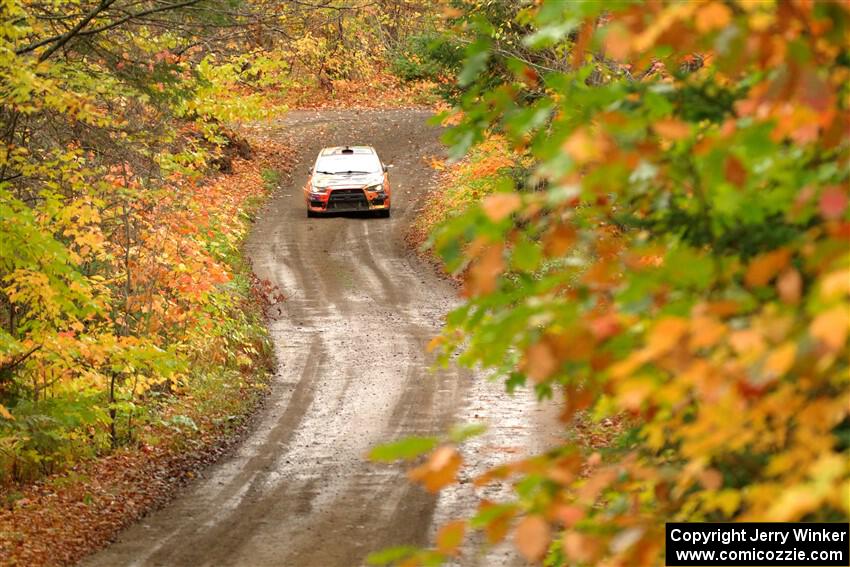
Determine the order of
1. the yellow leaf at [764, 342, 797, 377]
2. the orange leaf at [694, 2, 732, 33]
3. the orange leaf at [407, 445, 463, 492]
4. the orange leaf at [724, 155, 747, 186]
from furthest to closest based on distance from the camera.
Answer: the orange leaf at [407, 445, 463, 492], the orange leaf at [724, 155, 747, 186], the orange leaf at [694, 2, 732, 33], the yellow leaf at [764, 342, 797, 377]

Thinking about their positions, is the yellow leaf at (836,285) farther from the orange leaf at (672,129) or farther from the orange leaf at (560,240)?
the orange leaf at (560,240)

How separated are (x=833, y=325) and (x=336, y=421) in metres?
13.2

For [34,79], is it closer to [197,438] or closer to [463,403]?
[197,438]

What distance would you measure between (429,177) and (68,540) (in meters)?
26.3

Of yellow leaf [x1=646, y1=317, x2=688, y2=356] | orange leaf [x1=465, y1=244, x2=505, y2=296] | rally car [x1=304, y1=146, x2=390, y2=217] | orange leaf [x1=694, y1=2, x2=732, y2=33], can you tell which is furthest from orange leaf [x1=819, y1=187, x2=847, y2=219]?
rally car [x1=304, y1=146, x2=390, y2=217]

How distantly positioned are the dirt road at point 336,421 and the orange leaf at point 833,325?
4402 mm

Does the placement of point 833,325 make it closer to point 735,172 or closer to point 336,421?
point 735,172

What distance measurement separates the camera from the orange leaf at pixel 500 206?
9.11 ft

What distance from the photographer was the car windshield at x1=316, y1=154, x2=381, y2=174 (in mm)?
29906

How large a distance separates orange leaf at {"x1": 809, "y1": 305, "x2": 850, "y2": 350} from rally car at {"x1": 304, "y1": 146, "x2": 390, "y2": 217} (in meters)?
27.9

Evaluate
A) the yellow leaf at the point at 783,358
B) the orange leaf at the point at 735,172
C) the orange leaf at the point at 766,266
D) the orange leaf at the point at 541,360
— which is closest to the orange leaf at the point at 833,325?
the yellow leaf at the point at 783,358

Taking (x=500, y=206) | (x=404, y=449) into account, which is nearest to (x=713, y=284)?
(x=500, y=206)

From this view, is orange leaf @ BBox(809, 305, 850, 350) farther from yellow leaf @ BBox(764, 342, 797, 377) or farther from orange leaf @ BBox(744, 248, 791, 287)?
orange leaf @ BBox(744, 248, 791, 287)

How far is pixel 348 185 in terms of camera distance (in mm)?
29906
